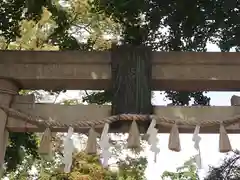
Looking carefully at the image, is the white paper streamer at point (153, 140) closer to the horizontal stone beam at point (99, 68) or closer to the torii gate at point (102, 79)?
the torii gate at point (102, 79)

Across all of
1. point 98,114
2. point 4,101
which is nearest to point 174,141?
point 98,114

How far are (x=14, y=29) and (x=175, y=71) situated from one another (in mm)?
1209

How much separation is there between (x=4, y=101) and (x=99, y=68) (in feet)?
1.86

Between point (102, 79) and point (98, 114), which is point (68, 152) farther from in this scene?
point (102, 79)

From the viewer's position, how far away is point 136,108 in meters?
2.39

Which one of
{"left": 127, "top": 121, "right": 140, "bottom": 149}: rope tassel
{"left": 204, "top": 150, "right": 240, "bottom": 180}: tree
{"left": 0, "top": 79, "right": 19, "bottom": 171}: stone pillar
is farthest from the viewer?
{"left": 204, "top": 150, "right": 240, "bottom": 180}: tree

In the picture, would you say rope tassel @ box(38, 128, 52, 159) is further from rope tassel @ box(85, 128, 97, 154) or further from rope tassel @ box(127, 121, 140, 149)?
rope tassel @ box(127, 121, 140, 149)

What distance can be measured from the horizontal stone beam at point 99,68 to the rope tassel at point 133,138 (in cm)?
38

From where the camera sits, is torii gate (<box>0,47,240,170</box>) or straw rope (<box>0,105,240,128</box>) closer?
straw rope (<box>0,105,240,128</box>)

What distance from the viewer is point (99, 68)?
2531 mm

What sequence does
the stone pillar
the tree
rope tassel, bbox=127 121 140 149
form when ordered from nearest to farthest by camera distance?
rope tassel, bbox=127 121 140 149
the stone pillar
the tree

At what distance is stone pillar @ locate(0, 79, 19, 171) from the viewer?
2.44 m

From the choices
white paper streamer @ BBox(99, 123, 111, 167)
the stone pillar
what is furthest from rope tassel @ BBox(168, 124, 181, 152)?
the stone pillar

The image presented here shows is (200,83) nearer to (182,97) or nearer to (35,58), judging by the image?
(182,97)
